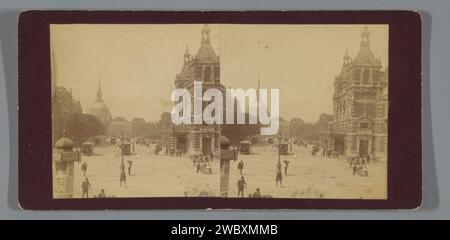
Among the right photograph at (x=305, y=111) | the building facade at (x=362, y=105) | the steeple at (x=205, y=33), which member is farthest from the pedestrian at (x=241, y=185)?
the steeple at (x=205, y=33)

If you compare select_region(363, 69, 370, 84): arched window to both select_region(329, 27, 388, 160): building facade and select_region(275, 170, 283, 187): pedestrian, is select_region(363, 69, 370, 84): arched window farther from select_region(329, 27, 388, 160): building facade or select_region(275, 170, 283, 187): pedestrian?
select_region(275, 170, 283, 187): pedestrian

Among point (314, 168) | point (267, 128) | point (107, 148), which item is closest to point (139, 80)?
point (107, 148)

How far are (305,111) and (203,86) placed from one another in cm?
26

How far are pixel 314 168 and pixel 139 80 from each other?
0.49 meters

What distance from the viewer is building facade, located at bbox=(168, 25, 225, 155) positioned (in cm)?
158

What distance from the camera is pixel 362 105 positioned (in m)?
1.59

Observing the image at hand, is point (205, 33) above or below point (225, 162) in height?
above

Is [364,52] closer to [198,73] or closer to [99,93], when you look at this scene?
[198,73]

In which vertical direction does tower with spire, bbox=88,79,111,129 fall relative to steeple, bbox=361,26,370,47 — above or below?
below

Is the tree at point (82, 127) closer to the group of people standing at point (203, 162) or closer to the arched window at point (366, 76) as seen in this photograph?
the group of people standing at point (203, 162)

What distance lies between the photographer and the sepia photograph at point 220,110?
158 centimetres

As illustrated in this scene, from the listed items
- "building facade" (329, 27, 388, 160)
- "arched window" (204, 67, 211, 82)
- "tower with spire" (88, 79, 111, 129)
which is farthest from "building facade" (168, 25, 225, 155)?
"building facade" (329, 27, 388, 160)

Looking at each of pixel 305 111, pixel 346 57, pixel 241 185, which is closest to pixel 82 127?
pixel 241 185

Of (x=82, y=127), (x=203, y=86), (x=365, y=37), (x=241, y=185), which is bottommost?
(x=241, y=185)
